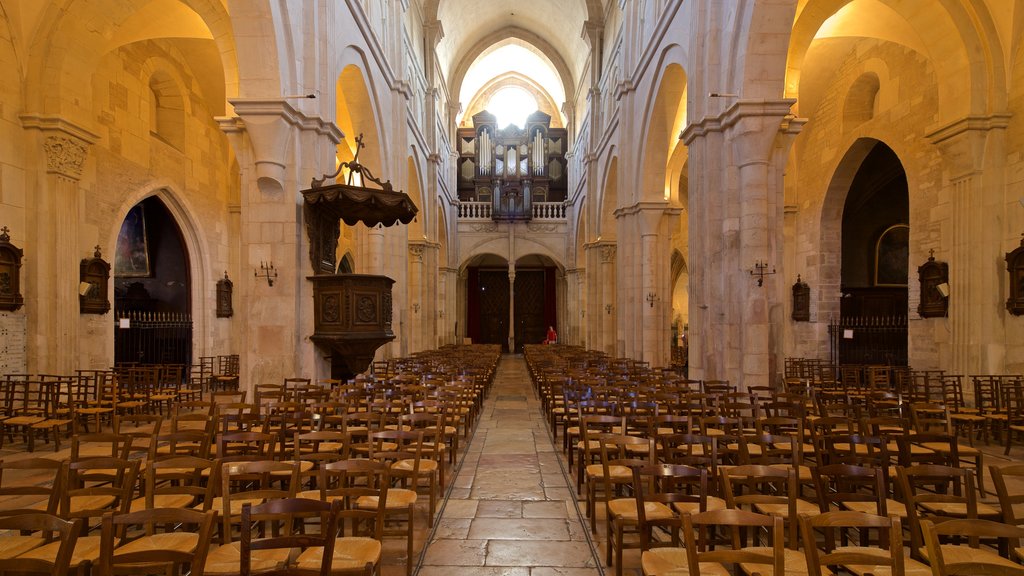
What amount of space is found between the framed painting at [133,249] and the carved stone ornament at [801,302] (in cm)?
1667

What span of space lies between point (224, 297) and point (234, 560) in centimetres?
1471

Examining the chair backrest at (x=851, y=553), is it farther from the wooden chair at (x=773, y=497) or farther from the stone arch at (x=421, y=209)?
the stone arch at (x=421, y=209)

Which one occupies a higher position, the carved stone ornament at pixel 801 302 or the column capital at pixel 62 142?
the column capital at pixel 62 142

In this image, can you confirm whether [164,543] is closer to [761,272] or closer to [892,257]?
[761,272]

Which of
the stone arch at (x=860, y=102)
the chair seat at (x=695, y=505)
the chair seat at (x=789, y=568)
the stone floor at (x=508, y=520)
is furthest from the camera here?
the stone arch at (x=860, y=102)

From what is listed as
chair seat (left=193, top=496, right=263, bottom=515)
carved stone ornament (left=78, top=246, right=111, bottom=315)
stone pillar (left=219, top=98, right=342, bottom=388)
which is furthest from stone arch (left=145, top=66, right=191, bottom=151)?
chair seat (left=193, top=496, right=263, bottom=515)

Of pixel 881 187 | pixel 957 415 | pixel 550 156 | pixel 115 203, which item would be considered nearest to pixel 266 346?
pixel 115 203

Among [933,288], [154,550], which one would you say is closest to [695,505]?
[154,550]

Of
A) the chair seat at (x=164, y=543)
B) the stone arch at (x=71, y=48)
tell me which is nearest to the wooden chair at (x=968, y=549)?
the chair seat at (x=164, y=543)

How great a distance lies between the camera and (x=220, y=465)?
3814mm

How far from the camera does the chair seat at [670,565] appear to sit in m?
3.05

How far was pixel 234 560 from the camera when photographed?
10.1 feet

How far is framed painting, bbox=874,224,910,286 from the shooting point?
16.7 m

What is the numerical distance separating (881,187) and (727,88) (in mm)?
9495
